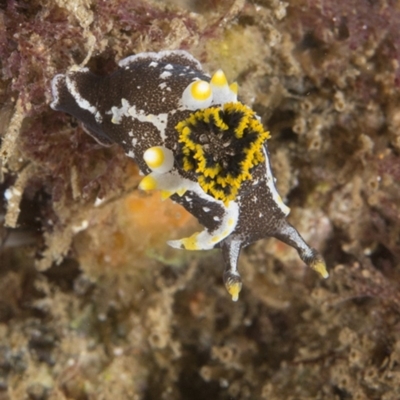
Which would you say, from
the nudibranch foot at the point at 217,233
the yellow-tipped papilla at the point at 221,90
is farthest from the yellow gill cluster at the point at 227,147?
the nudibranch foot at the point at 217,233

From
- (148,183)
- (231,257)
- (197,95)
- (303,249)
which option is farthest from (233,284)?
(197,95)

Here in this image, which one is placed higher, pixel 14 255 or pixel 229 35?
pixel 229 35

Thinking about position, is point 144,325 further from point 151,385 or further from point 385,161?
point 385,161

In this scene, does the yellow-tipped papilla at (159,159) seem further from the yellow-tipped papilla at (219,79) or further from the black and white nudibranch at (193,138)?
the yellow-tipped papilla at (219,79)

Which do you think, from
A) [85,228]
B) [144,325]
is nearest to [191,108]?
[85,228]

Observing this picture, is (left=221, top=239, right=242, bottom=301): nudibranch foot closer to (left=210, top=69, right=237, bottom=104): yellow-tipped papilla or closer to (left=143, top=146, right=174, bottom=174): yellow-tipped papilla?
(left=143, top=146, right=174, bottom=174): yellow-tipped papilla

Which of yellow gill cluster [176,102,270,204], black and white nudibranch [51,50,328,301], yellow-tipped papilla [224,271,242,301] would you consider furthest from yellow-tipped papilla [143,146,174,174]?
yellow-tipped papilla [224,271,242,301]

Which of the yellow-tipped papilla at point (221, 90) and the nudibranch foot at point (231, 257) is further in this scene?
the nudibranch foot at point (231, 257)

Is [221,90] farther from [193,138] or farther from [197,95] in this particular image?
[193,138]
